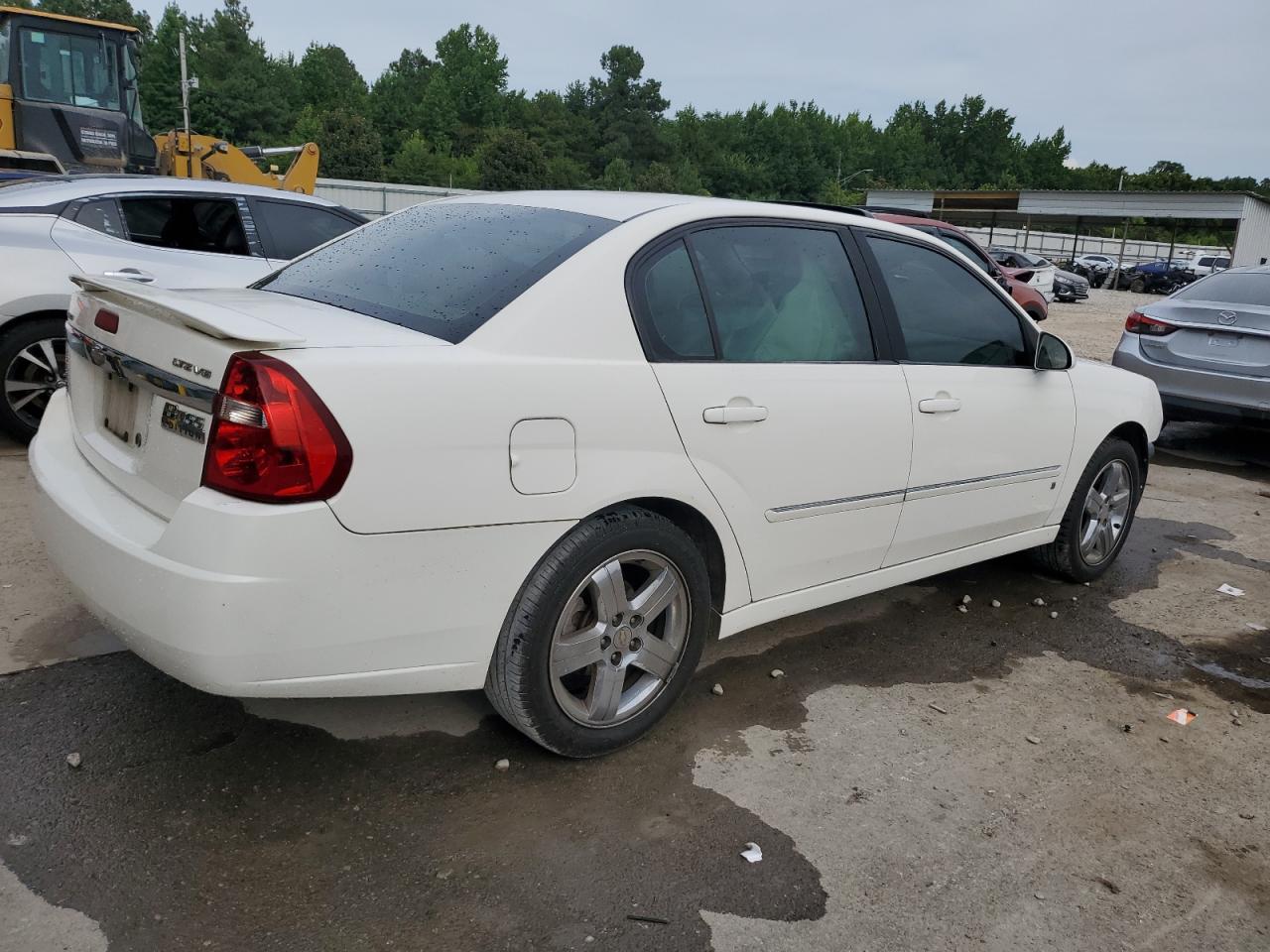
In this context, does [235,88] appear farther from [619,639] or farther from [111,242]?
[619,639]

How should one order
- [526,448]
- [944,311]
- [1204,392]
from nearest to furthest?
[526,448] → [944,311] → [1204,392]

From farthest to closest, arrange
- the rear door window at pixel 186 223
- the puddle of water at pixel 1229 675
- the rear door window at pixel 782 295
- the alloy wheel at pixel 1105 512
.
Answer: the rear door window at pixel 186 223 < the alloy wheel at pixel 1105 512 < the puddle of water at pixel 1229 675 < the rear door window at pixel 782 295

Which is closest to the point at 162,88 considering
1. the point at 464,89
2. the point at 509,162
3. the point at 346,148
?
the point at 346,148

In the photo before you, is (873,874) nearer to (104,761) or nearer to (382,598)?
(382,598)

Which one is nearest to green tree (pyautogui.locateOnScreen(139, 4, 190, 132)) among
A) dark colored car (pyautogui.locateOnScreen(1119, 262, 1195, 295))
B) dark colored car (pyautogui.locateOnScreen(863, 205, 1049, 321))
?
dark colored car (pyautogui.locateOnScreen(1119, 262, 1195, 295))

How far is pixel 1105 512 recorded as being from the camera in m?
5.00

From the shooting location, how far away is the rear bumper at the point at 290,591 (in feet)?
7.73

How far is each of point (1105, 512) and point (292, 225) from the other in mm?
5176

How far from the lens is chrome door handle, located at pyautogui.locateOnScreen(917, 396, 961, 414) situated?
3.73 meters

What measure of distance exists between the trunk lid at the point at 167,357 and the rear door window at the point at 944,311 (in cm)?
194

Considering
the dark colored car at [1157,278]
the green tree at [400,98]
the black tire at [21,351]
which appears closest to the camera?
the black tire at [21,351]

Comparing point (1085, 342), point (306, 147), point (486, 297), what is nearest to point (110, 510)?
point (486, 297)

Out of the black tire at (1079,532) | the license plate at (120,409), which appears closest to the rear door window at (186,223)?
the license plate at (120,409)

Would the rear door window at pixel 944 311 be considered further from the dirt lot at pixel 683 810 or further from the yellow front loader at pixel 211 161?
the yellow front loader at pixel 211 161
